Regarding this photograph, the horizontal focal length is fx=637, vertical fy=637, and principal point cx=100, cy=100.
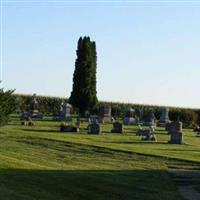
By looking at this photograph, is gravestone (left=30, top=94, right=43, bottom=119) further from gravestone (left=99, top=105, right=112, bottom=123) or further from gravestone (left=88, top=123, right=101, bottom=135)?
gravestone (left=88, top=123, right=101, bottom=135)

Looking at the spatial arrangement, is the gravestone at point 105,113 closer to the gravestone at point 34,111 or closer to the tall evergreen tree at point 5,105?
the gravestone at point 34,111

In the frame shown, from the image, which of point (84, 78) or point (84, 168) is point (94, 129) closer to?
point (84, 168)

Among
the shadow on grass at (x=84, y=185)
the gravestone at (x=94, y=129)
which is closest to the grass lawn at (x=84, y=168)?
the shadow on grass at (x=84, y=185)

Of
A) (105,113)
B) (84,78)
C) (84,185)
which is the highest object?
(84,78)

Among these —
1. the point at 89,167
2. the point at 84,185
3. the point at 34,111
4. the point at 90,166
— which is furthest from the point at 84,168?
the point at 34,111

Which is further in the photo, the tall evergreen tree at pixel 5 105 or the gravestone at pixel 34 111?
the gravestone at pixel 34 111

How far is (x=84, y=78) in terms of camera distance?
62.6m

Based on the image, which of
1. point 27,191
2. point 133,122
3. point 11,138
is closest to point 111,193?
point 27,191

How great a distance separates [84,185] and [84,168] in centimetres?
455

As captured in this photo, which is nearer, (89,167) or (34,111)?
(89,167)

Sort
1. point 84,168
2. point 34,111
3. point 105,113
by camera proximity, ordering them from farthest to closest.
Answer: point 105,113 → point 34,111 → point 84,168

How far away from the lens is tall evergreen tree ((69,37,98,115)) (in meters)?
62.4

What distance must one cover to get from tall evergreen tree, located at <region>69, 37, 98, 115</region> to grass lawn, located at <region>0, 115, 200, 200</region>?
90.6 feet

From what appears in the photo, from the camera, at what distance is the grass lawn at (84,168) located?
16500mm
